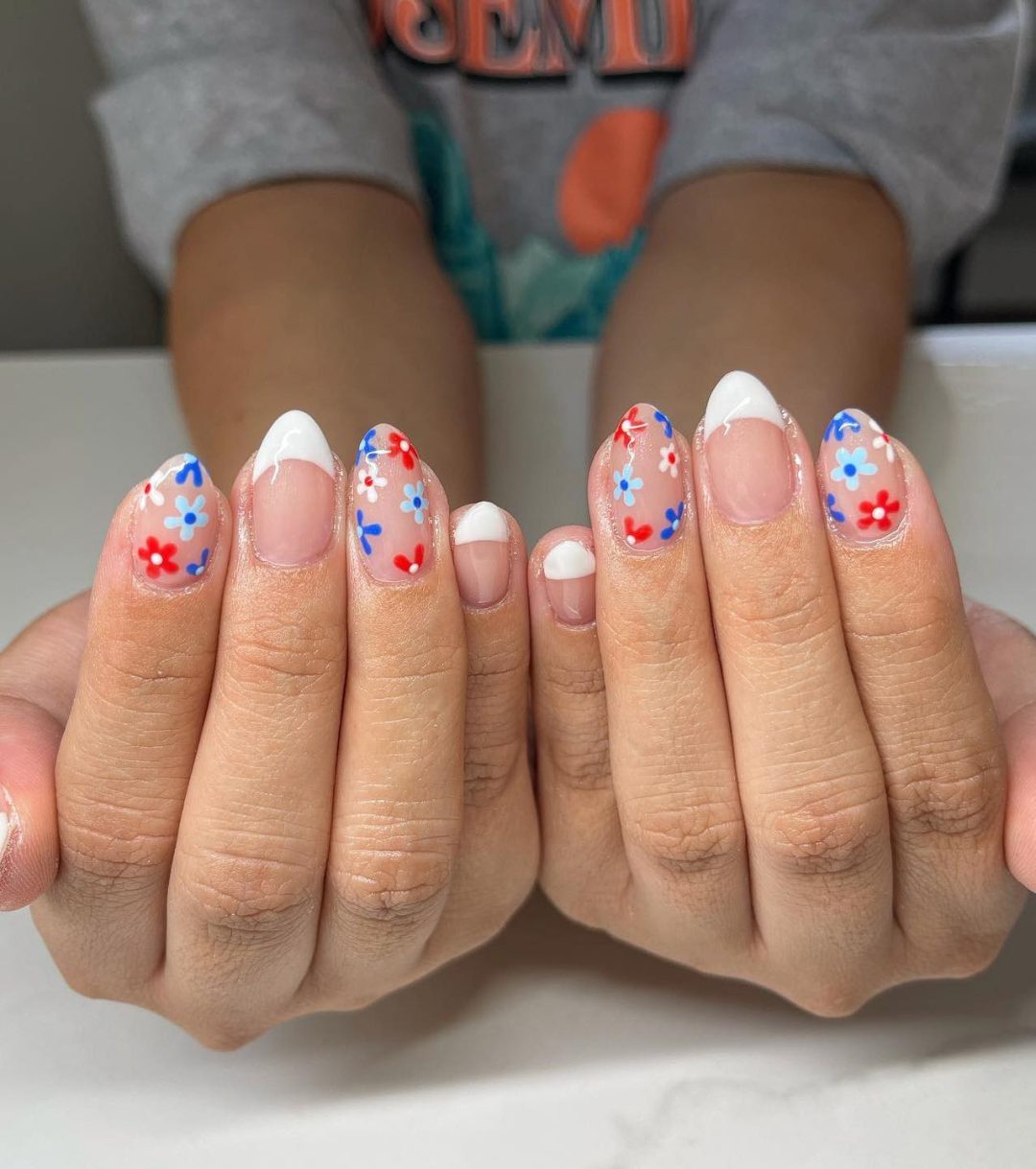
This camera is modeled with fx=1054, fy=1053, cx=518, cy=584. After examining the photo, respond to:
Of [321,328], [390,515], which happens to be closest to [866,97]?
[321,328]

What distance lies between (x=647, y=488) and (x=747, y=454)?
0.03 m

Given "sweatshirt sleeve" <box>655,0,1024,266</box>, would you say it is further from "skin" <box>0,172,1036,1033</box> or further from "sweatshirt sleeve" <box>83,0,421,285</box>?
"skin" <box>0,172,1036,1033</box>

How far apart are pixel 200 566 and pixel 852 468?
0.16m

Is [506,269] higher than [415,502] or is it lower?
lower

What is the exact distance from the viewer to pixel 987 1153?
0.27m

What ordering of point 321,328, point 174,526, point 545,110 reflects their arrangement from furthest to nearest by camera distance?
point 545,110 < point 321,328 < point 174,526

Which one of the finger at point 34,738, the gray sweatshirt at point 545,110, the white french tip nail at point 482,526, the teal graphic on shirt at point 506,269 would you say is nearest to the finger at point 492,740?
the white french tip nail at point 482,526

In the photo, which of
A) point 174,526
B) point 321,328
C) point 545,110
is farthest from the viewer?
point 545,110

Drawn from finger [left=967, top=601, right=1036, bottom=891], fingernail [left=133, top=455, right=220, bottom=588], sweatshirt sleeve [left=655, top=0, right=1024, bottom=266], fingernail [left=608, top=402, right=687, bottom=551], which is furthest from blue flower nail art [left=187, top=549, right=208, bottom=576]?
sweatshirt sleeve [left=655, top=0, right=1024, bottom=266]

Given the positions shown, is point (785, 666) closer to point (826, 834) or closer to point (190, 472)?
point (826, 834)

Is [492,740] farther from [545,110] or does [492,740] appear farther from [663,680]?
[545,110]

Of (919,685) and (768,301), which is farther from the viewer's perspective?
(768,301)

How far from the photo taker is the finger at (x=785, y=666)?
0.86 feet

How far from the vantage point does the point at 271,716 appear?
0.86ft
